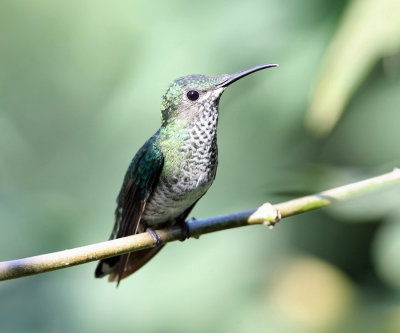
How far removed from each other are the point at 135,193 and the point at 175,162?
0.84 ft

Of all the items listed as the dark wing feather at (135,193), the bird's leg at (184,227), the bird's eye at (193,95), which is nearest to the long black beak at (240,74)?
the bird's eye at (193,95)

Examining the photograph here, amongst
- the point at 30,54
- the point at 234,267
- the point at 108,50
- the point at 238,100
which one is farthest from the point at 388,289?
the point at 30,54

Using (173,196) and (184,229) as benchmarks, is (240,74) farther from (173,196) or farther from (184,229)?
(184,229)

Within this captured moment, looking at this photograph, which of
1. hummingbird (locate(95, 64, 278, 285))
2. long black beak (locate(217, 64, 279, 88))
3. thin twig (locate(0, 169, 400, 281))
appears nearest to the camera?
thin twig (locate(0, 169, 400, 281))

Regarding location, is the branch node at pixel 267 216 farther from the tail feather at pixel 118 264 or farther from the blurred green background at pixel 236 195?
the tail feather at pixel 118 264

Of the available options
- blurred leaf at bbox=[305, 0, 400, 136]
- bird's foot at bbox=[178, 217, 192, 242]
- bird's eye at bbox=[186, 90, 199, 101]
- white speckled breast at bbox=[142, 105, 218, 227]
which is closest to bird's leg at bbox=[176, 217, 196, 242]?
bird's foot at bbox=[178, 217, 192, 242]

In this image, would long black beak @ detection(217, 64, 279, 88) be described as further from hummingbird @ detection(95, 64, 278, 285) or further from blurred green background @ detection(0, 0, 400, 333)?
blurred green background @ detection(0, 0, 400, 333)

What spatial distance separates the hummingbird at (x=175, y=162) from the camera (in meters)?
2.33

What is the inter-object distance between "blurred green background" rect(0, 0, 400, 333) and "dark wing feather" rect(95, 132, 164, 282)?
0.50 metres

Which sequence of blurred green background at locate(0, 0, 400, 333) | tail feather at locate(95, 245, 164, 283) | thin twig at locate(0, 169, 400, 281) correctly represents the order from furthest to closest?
blurred green background at locate(0, 0, 400, 333)
tail feather at locate(95, 245, 164, 283)
thin twig at locate(0, 169, 400, 281)

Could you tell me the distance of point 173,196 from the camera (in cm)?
239

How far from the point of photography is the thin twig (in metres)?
1.50

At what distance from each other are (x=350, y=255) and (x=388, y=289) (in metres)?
0.50

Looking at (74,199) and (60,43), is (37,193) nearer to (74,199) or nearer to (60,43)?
(74,199)
